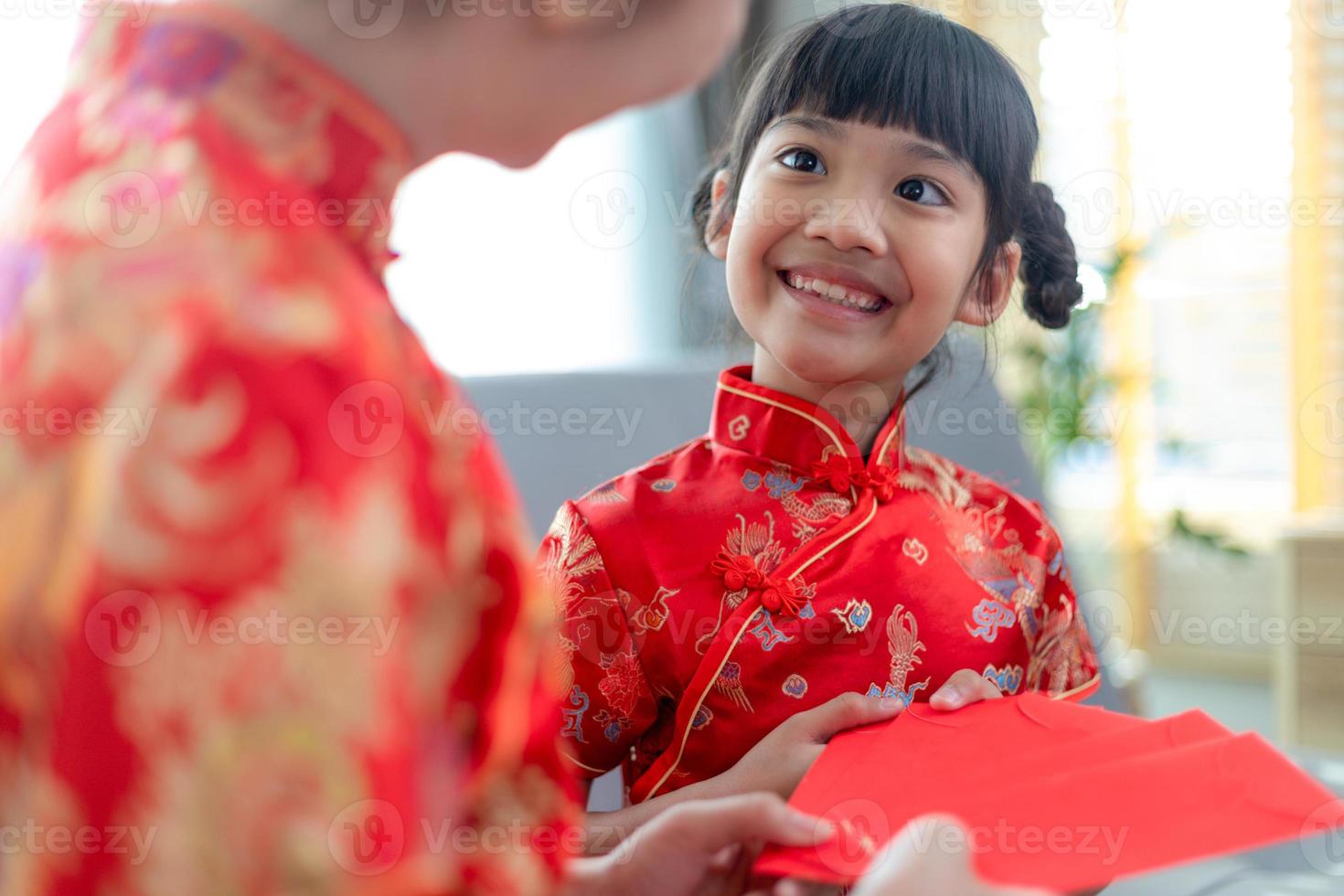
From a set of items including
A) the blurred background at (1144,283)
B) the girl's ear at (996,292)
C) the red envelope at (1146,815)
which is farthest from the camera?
the blurred background at (1144,283)

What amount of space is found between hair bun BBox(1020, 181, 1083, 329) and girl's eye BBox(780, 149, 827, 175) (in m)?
0.25

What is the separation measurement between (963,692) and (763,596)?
16 centimetres

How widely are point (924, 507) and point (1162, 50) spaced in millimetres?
3220

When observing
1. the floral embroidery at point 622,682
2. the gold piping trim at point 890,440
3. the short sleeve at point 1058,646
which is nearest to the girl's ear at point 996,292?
the gold piping trim at point 890,440

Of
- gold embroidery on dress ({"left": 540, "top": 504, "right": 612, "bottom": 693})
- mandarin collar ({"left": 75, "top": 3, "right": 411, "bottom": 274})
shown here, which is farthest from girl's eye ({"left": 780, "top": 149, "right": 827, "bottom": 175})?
mandarin collar ({"left": 75, "top": 3, "right": 411, "bottom": 274})

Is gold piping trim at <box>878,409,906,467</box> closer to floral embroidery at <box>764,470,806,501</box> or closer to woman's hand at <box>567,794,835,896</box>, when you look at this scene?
floral embroidery at <box>764,470,806,501</box>

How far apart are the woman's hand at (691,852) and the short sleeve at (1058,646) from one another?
419mm

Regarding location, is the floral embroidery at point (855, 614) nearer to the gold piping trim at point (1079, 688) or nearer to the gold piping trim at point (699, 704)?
the gold piping trim at point (699, 704)

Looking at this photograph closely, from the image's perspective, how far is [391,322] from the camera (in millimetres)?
433

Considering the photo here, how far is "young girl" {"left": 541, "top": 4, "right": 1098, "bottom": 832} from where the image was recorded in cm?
91

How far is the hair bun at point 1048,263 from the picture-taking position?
1.13 meters

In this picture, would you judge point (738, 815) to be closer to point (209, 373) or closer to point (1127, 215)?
point (209, 373)

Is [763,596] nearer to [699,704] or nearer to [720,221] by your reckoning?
[699,704]

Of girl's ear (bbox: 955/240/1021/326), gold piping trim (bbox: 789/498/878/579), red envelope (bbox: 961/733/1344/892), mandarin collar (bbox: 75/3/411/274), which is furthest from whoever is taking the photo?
girl's ear (bbox: 955/240/1021/326)
